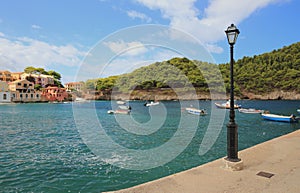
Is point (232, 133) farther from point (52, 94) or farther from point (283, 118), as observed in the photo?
point (52, 94)

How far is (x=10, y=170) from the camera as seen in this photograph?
9797 mm

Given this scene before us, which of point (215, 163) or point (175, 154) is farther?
point (175, 154)

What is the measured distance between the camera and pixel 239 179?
17.9ft

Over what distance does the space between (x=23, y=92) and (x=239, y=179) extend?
115 m

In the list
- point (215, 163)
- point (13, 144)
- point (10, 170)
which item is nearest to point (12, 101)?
point (13, 144)

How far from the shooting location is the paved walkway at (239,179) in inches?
193

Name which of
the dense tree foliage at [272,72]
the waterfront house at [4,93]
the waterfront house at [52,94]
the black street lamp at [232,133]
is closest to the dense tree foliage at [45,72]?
the waterfront house at [52,94]

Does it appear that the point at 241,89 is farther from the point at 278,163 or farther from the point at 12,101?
the point at 278,163

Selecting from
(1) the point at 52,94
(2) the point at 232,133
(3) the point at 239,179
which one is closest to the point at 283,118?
(2) the point at 232,133

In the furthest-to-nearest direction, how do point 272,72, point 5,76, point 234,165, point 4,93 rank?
point 272,72 → point 5,76 → point 4,93 → point 234,165

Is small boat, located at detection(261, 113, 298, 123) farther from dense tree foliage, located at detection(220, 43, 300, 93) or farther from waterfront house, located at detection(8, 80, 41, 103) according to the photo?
dense tree foliage, located at detection(220, 43, 300, 93)

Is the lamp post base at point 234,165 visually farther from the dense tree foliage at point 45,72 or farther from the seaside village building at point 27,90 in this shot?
the dense tree foliage at point 45,72

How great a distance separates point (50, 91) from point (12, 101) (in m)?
16.9

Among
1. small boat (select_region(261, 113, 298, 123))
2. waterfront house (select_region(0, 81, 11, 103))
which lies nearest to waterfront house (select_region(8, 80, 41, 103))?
waterfront house (select_region(0, 81, 11, 103))
